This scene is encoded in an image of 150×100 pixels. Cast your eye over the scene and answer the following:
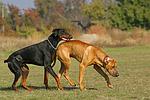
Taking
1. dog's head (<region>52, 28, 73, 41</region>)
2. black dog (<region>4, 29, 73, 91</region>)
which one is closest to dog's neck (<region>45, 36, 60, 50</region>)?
black dog (<region>4, 29, 73, 91</region>)

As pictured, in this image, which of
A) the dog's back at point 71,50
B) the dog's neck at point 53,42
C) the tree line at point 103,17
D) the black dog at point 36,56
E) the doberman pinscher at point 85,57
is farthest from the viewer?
the tree line at point 103,17

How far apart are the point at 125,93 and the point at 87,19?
48.9 meters

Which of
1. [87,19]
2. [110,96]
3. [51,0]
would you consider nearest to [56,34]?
[110,96]

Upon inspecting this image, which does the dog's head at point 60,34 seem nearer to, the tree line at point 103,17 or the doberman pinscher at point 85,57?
the doberman pinscher at point 85,57

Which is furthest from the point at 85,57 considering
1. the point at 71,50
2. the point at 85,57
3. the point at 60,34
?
the point at 60,34

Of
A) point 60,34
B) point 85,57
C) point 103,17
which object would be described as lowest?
point 85,57

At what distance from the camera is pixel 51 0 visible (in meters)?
84.5

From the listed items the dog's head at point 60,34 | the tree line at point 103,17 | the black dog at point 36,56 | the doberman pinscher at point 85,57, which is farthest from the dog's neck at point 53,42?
the tree line at point 103,17

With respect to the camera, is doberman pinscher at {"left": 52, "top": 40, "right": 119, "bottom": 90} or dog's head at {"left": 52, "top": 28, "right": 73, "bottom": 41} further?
dog's head at {"left": 52, "top": 28, "right": 73, "bottom": 41}

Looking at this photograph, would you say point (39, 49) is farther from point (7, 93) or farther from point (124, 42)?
point (124, 42)

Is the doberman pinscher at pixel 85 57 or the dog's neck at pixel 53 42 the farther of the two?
the dog's neck at pixel 53 42

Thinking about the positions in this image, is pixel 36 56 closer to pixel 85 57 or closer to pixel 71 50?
pixel 71 50

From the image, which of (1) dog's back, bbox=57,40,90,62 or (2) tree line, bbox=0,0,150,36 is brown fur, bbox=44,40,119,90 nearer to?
(1) dog's back, bbox=57,40,90,62

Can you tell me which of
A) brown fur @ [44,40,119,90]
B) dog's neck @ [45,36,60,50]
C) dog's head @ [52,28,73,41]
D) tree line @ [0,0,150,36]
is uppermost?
tree line @ [0,0,150,36]
